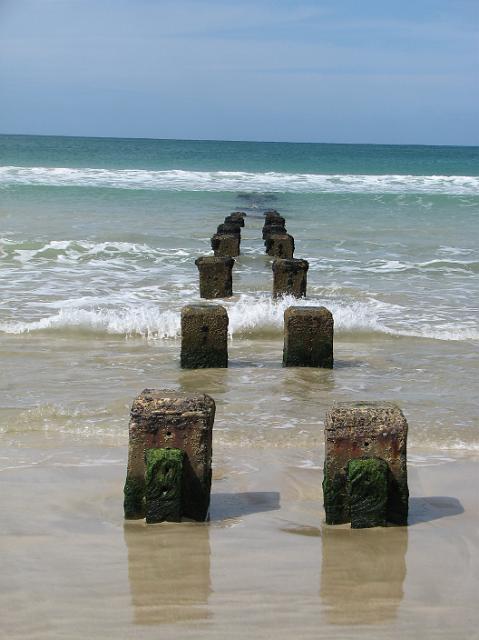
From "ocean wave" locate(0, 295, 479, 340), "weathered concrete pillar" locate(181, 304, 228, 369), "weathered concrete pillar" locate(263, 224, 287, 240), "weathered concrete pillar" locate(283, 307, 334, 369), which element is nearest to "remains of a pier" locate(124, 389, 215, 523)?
"weathered concrete pillar" locate(181, 304, 228, 369)

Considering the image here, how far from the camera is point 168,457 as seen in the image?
466 cm

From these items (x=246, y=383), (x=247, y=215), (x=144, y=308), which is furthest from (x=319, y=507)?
(x=247, y=215)

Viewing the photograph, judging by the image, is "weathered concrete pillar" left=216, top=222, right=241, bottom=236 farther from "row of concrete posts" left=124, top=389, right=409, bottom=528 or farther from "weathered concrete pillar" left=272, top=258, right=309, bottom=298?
"row of concrete posts" left=124, top=389, right=409, bottom=528

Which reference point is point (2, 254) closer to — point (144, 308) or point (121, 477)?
point (144, 308)

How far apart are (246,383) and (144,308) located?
3.43 metres

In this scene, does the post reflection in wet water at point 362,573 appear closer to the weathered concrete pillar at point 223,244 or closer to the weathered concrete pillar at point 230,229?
the weathered concrete pillar at point 223,244

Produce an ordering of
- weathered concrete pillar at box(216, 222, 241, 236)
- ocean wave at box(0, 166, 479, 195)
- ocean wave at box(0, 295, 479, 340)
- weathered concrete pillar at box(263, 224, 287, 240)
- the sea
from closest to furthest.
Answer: the sea < ocean wave at box(0, 295, 479, 340) < weathered concrete pillar at box(216, 222, 241, 236) < weathered concrete pillar at box(263, 224, 287, 240) < ocean wave at box(0, 166, 479, 195)

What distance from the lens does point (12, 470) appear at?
18.2ft

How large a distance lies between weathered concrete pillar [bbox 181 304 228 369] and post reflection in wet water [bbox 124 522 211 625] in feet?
11.6

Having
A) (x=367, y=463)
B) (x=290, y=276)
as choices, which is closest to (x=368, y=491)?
(x=367, y=463)

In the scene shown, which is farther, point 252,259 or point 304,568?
point 252,259

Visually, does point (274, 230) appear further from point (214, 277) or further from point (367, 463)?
point (367, 463)

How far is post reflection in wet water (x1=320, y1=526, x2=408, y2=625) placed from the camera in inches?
153

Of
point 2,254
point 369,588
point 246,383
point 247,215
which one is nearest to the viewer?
point 369,588
